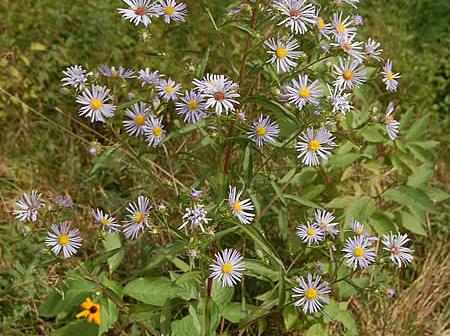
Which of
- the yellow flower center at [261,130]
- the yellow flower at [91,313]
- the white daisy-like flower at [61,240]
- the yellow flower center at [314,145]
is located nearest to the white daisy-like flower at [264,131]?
the yellow flower center at [261,130]

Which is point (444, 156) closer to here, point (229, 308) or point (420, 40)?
point (420, 40)

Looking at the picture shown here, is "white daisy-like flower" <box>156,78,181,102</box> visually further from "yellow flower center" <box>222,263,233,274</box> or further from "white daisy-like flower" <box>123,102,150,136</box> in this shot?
"yellow flower center" <box>222,263,233,274</box>

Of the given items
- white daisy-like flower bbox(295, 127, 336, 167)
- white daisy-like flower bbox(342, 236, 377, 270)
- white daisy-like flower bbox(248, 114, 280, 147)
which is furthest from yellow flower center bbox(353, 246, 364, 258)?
white daisy-like flower bbox(248, 114, 280, 147)

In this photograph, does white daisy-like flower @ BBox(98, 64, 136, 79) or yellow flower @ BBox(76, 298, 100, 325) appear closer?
white daisy-like flower @ BBox(98, 64, 136, 79)

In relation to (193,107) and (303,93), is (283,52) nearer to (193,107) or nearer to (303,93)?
(303,93)

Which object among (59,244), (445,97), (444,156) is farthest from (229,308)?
(445,97)

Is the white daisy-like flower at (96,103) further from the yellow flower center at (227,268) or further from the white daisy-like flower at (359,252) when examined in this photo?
the white daisy-like flower at (359,252)

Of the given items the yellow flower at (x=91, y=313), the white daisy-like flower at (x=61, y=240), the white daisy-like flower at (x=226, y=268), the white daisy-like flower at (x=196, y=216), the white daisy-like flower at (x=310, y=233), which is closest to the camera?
the white daisy-like flower at (x=196, y=216)
